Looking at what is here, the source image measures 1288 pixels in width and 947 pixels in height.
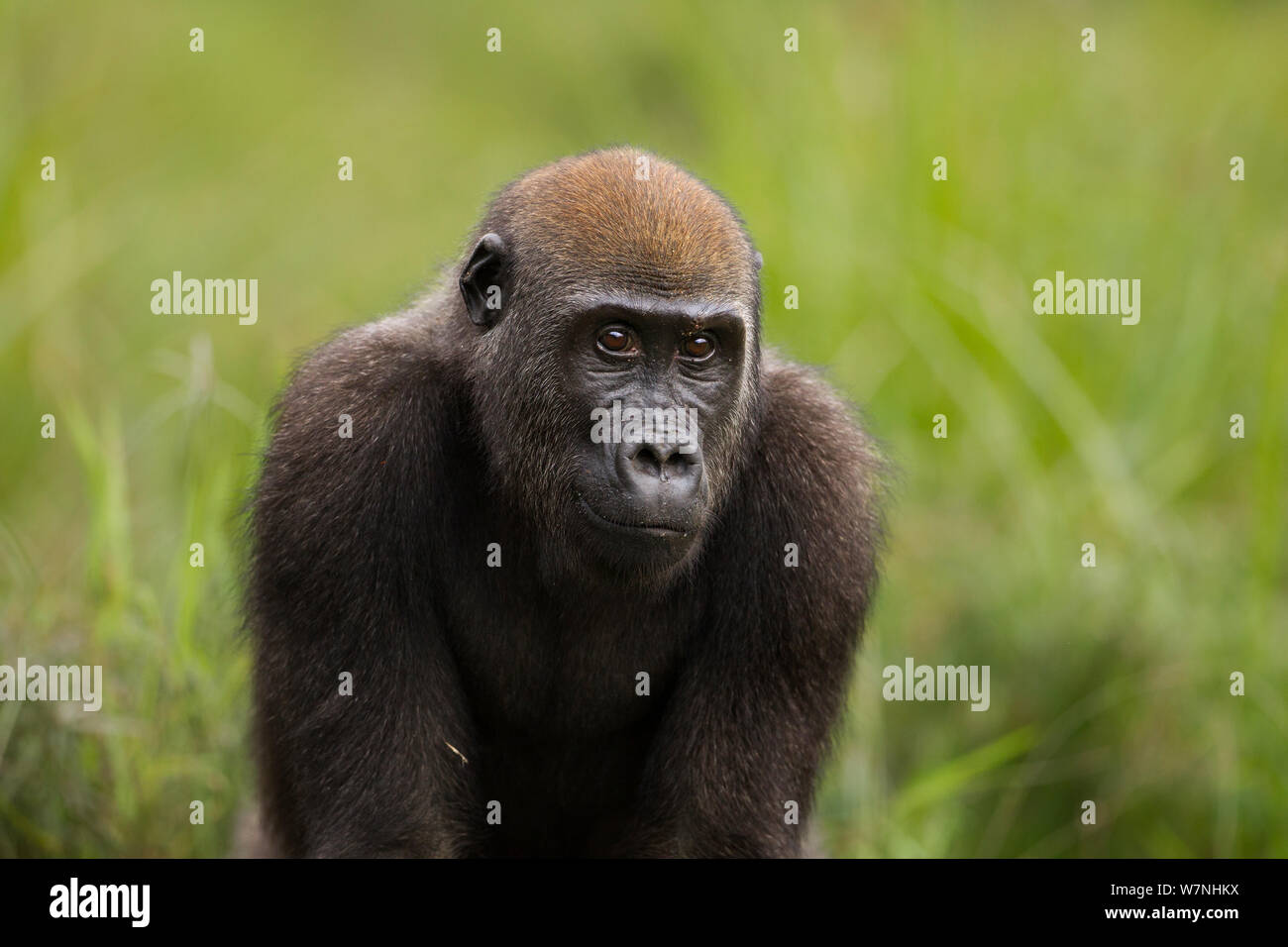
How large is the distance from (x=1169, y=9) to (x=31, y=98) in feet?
39.4

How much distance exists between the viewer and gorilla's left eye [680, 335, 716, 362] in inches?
225

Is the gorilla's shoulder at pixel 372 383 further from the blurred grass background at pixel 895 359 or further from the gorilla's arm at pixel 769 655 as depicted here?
the gorilla's arm at pixel 769 655

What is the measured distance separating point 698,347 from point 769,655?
1307 millimetres

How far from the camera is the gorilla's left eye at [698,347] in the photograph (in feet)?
18.8

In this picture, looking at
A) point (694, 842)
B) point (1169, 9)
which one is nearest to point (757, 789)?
point (694, 842)

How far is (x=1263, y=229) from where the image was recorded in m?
12.0

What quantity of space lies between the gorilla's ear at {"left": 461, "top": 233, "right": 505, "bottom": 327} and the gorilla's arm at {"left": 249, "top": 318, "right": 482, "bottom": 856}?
36 cm

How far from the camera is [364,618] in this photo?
5875mm
